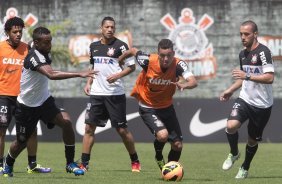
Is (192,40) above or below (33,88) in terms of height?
below

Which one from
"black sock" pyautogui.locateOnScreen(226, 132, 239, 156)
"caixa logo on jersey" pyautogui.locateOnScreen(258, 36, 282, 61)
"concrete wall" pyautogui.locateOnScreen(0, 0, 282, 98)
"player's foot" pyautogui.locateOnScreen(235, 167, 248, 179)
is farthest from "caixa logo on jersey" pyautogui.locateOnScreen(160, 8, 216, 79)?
"player's foot" pyautogui.locateOnScreen(235, 167, 248, 179)

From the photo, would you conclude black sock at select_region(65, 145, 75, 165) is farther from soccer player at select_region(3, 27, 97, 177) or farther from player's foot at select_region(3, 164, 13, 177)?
player's foot at select_region(3, 164, 13, 177)

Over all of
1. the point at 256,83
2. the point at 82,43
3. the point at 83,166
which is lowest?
the point at 82,43

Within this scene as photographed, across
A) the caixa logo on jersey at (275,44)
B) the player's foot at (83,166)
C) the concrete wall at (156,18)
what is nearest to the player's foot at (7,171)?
the player's foot at (83,166)

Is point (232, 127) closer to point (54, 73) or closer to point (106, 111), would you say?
point (106, 111)

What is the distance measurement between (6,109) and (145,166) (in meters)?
3.15

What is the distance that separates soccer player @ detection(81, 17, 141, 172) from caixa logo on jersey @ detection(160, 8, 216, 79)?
18.6 meters

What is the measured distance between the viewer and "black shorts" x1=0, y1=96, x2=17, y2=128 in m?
13.8

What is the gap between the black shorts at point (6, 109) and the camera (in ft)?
45.2

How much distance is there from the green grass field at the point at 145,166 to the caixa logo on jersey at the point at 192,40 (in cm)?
1062

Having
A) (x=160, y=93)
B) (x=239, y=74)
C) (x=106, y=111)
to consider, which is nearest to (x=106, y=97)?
(x=106, y=111)

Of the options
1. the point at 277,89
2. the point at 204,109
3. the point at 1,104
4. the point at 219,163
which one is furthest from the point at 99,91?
the point at 277,89

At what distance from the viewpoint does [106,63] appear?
14672 millimetres

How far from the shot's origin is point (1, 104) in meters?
13.9
